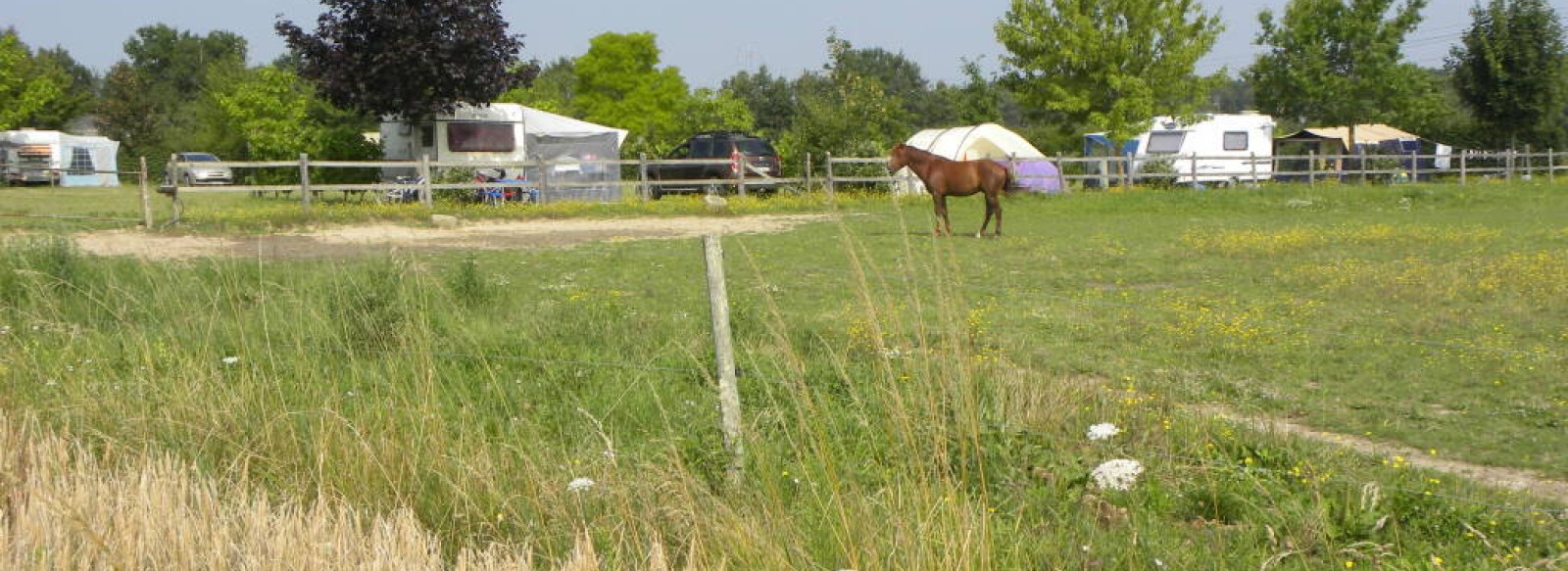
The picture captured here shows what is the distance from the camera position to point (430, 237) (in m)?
18.8

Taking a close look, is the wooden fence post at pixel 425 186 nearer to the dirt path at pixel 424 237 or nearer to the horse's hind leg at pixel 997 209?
the dirt path at pixel 424 237

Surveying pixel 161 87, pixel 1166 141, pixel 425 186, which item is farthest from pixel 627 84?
pixel 161 87

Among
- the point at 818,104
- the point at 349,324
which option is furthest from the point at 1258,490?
the point at 818,104

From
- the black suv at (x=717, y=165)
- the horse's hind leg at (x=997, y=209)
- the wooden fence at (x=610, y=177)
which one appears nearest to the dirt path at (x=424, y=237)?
the wooden fence at (x=610, y=177)

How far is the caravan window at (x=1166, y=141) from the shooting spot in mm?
→ 40562

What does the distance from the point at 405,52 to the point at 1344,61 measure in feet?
107

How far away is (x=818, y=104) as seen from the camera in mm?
31875

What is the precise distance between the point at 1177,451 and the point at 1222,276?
7.62 meters

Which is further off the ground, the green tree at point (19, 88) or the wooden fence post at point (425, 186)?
the green tree at point (19, 88)

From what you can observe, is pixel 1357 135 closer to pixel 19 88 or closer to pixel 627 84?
pixel 627 84

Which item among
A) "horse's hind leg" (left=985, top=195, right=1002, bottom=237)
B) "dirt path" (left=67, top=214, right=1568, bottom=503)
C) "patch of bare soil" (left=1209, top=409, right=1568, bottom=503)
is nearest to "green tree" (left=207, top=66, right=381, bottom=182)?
"dirt path" (left=67, top=214, right=1568, bottom=503)

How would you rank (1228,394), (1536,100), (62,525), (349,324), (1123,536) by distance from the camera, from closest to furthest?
(62,525) < (1123,536) < (1228,394) < (349,324) < (1536,100)

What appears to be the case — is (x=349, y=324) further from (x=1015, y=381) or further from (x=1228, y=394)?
(x=1228, y=394)

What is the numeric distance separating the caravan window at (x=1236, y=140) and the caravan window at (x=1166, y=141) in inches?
67.3
